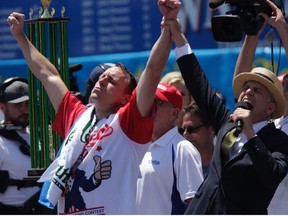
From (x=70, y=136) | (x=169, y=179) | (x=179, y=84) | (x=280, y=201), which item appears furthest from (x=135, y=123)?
(x=179, y=84)

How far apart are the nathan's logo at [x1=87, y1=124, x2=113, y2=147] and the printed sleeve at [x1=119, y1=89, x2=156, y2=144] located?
3.0 inches

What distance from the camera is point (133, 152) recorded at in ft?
17.6

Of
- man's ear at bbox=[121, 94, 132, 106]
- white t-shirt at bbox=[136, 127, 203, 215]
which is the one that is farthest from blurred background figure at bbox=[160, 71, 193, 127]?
man's ear at bbox=[121, 94, 132, 106]

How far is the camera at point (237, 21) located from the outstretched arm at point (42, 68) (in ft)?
3.10

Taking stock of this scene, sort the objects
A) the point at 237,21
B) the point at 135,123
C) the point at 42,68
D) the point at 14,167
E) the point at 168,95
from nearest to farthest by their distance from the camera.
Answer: the point at 135,123, the point at 237,21, the point at 42,68, the point at 168,95, the point at 14,167

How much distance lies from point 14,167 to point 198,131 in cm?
175

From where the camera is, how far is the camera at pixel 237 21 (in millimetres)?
5445

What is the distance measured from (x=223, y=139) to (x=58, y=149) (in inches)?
54.2

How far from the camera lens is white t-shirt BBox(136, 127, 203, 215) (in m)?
5.76

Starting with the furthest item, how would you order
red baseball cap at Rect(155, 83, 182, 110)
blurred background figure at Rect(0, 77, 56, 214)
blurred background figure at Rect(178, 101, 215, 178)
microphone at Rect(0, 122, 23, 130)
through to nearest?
microphone at Rect(0, 122, 23, 130)
blurred background figure at Rect(0, 77, 56, 214)
blurred background figure at Rect(178, 101, 215, 178)
red baseball cap at Rect(155, 83, 182, 110)

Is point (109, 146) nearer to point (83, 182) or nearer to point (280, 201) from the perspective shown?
point (83, 182)

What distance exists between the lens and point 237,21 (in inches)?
213

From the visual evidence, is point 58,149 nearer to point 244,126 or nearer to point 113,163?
point 113,163

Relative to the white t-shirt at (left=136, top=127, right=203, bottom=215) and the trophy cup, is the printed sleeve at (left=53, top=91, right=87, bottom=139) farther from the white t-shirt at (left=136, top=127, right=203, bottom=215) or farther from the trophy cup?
the white t-shirt at (left=136, top=127, right=203, bottom=215)
